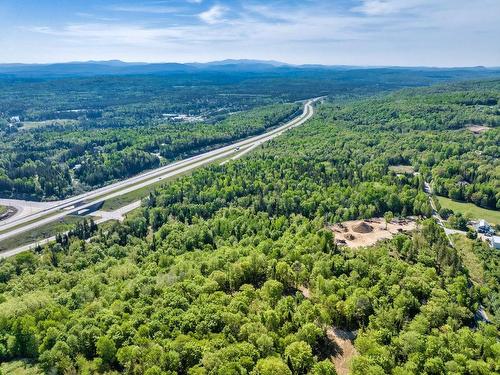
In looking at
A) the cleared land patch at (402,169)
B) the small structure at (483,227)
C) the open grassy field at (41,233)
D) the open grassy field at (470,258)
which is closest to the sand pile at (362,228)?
the open grassy field at (470,258)

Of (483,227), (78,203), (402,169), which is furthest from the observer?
(402,169)

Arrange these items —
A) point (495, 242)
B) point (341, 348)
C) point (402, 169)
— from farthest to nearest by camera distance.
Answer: point (402, 169)
point (495, 242)
point (341, 348)

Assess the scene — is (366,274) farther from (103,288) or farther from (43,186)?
(43,186)

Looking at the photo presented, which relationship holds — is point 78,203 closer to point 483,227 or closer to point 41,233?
point 41,233

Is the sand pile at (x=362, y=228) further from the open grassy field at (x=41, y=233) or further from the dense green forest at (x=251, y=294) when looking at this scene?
the open grassy field at (x=41, y=233)

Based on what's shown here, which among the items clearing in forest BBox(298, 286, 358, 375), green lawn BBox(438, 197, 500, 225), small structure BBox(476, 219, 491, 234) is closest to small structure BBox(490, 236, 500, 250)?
small structure BBox(476, 219, 491, 234)

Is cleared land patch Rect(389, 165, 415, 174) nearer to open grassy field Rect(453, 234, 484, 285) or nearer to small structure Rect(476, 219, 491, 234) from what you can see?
small structure Rect(476, 219, 491, 234)

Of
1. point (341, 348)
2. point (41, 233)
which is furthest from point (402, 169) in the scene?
point (41, 233)
